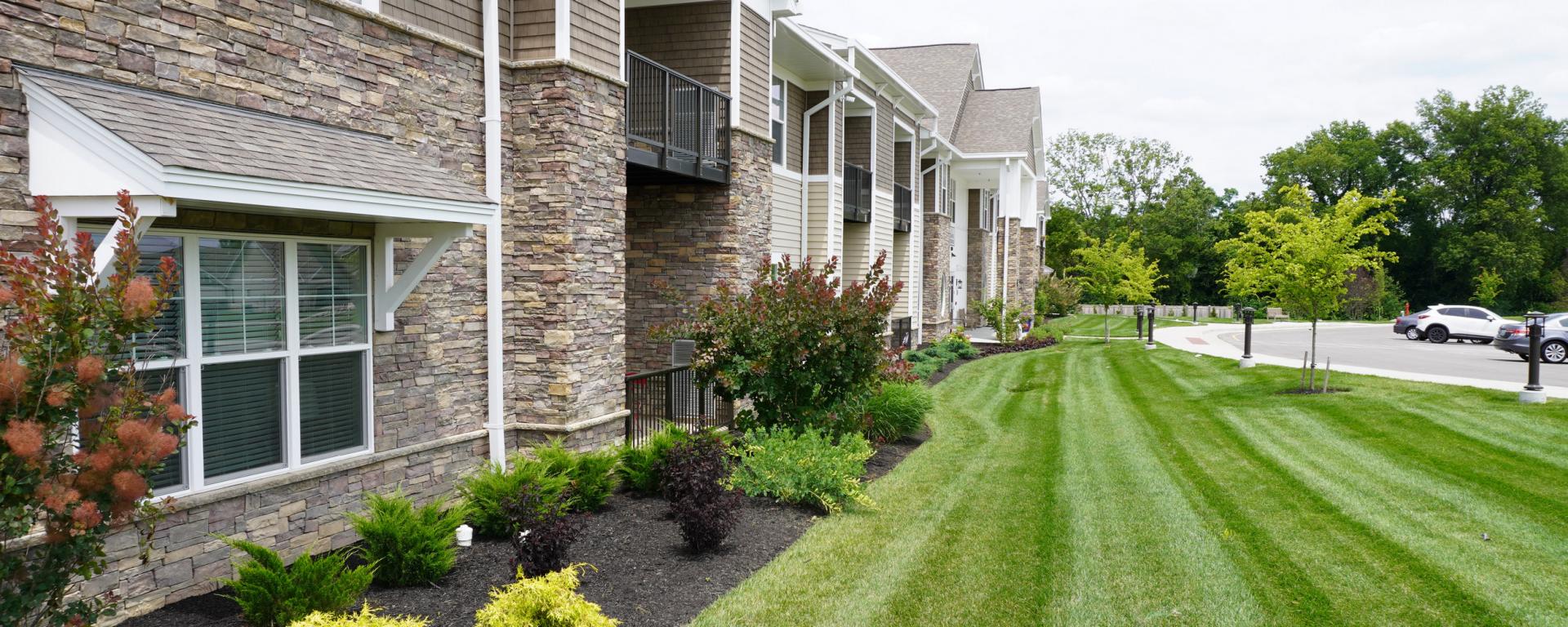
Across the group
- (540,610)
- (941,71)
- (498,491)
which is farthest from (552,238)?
(941,71)

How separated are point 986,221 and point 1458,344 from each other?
55.7 feet

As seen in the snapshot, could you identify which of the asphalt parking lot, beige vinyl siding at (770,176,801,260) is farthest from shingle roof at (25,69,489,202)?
the asphalt parking lot

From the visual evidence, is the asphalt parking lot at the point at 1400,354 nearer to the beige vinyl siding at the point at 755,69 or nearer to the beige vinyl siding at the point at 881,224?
the beige vinyl siding at the point at 881,224

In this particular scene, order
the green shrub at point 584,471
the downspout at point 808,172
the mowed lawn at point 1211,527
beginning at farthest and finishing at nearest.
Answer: the downspout at point 808,172 < the green shrub at point 584,471 < the mowed lawn at point 1211,527

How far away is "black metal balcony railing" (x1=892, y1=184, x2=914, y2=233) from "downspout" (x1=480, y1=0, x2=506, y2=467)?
1557 centimetres

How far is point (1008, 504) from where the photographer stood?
9.62 m

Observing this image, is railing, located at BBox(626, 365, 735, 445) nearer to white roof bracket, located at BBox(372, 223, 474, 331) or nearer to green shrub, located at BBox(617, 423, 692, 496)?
green shrub, located at BBox(617, 423, 692, 496)

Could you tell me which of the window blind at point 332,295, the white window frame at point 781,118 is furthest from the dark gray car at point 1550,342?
the window blind at point 332,295

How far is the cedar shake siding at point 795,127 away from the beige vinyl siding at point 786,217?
0.45 meters

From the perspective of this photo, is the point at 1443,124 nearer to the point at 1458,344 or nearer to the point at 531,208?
the point at 1458,344

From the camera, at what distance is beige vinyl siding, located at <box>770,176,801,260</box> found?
16.8 m

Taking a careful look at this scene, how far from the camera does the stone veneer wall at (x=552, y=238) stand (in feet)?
29.0

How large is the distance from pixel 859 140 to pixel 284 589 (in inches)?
682

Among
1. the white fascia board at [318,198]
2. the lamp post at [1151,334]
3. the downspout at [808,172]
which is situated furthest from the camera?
the lamp post at [1151,334]
